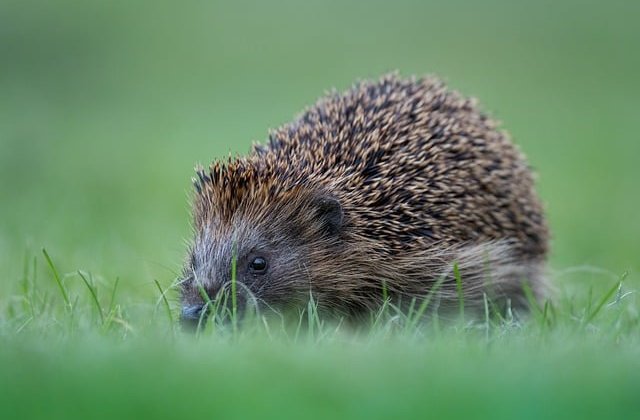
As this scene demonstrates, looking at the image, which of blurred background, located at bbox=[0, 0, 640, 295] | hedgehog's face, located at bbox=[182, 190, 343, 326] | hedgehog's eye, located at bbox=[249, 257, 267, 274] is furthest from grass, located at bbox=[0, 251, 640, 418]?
blurred background, located at bbox=[0, 0, 640, 295]

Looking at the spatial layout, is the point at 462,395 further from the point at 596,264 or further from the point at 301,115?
the point at 596,264

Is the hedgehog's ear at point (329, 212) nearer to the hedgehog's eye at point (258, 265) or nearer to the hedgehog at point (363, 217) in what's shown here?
the hedgehog at point (363, 217)

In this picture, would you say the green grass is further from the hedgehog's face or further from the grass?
the hedgehog's face

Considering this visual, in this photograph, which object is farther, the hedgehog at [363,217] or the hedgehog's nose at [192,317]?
the hedgehog at [363,217]

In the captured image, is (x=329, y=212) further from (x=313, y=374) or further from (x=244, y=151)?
(x=244, y=151)

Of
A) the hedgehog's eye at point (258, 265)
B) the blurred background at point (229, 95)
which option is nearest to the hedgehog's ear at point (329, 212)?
the hedgehog's eye at point (258, 265)

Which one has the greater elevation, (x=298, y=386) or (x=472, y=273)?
(x=472, y=273)

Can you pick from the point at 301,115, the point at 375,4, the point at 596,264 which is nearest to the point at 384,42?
the point at 375,4

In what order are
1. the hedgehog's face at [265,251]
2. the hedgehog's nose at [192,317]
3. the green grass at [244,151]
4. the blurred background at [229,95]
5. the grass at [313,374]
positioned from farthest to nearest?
the blurred background at [229,95] < the hedgehog's face at [265,251] < the hedgehog's nose at [192,317] < the green grass at [244,151] < the grass at [313,374]
